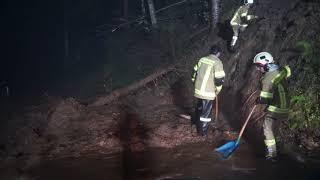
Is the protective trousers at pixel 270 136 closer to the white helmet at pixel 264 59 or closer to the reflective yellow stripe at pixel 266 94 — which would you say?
the reflective yellow stripe at pixel 266 94

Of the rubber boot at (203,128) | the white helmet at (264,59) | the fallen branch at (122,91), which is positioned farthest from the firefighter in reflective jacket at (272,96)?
the fallen branch at (122,91)

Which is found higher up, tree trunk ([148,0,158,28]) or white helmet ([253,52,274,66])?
tree trunk ([148,0,158,28])

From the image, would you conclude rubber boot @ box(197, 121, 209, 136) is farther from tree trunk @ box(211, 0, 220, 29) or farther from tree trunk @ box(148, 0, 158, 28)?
tree trunk @ box(148, 0, 158, 28)

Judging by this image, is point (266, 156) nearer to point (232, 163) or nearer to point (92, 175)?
point (232, 163)

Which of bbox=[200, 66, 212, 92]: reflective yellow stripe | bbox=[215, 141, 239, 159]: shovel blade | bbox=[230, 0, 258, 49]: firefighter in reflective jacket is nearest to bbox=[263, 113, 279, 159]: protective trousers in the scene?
bbox=[215, 141, 239, 159]: shovel blade

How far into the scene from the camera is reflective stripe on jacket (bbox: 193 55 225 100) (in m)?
9.39

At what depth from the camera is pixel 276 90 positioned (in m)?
7.90

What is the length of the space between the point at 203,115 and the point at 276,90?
7.59 feet

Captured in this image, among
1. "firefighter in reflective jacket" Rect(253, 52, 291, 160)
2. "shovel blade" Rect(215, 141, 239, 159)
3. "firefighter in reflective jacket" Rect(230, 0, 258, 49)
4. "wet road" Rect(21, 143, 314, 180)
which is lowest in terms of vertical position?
"wet road" Rect(21, 143, 314, 180)

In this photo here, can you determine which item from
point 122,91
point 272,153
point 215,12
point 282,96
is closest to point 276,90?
point 282,96

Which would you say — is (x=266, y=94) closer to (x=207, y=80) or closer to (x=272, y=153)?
(x=272, y=153)

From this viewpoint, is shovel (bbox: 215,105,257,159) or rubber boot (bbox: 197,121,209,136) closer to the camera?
shovel (bbox: 215,105,257,159)

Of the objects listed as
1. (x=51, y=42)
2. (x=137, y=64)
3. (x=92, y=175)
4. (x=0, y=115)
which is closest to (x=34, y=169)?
(x=92, y=175)

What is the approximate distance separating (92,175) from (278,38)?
254 inches
